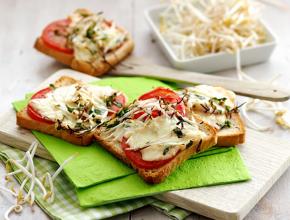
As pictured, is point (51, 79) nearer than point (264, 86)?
No

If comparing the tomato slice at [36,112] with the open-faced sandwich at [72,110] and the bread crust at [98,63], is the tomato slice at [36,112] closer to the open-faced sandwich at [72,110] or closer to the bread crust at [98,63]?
the open-faced sandwich at [72,110]

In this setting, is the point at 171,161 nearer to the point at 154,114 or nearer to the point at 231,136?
the point at 154,114

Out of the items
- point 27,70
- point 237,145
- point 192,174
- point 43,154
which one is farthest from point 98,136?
point 27,70

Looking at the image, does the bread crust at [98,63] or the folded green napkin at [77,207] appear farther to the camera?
the bread crust at [98,63]

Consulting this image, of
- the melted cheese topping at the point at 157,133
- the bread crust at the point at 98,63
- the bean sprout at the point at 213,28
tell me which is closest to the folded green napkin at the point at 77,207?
the melted cheese topping at the point at 157,133

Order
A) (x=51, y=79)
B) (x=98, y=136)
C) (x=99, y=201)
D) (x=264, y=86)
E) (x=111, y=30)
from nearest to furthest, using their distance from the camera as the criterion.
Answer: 1. (x=99, y=201)
2. (x=98, y=136)
3. (x=264, y=86)
4. (x=51, y=79)
5. (x=111, y=30)

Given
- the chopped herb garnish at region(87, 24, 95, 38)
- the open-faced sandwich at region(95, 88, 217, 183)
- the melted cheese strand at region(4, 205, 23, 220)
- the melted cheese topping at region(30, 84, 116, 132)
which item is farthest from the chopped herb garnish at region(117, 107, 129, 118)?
the chopped herb garnish at region(87, 24, 95, 38)

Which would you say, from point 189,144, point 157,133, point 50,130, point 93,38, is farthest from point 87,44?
point 189,144

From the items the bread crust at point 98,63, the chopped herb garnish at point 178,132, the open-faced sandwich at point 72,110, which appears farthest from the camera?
the bread crust at point 98,63

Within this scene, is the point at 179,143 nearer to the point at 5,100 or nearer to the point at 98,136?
the point at 98,136
